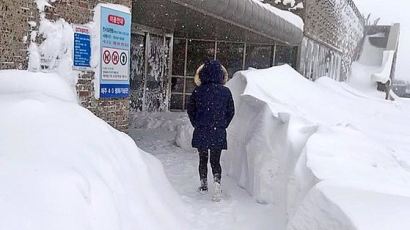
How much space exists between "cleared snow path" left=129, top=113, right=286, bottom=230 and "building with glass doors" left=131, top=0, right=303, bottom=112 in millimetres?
2350

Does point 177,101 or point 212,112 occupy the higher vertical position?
point 212,112

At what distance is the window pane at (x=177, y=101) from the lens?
41.1ft

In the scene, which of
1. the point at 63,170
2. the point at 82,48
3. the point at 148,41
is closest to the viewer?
the point at 63,170

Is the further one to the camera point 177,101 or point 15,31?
point 177,101

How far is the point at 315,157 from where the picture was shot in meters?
3.82

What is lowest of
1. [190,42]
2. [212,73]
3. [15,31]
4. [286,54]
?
[212,73]

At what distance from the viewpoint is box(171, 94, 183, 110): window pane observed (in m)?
12.5

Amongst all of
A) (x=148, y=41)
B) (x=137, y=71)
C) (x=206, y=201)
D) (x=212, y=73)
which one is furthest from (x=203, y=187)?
(x=148, y=41)

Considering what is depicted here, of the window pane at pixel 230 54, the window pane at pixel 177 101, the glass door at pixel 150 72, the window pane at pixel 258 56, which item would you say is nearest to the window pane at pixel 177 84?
the window pane at pixel 177 101

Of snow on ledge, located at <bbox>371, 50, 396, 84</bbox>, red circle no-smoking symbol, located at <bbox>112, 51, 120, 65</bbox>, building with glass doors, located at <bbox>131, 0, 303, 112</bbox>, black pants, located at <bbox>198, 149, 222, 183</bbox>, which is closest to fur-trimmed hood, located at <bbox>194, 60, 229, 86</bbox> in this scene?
black pants, located at <bbox>198, 149, 222, 183</bbox>

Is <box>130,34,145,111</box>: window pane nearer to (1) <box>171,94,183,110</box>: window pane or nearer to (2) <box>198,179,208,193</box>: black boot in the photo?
(1) <box>171,94,183,110</box>: window pane

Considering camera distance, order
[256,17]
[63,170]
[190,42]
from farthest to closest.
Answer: [190,42] → [256,17] → [63,170]

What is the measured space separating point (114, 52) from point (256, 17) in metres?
4.39

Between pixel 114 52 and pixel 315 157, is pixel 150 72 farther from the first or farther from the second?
pixel 315 157
